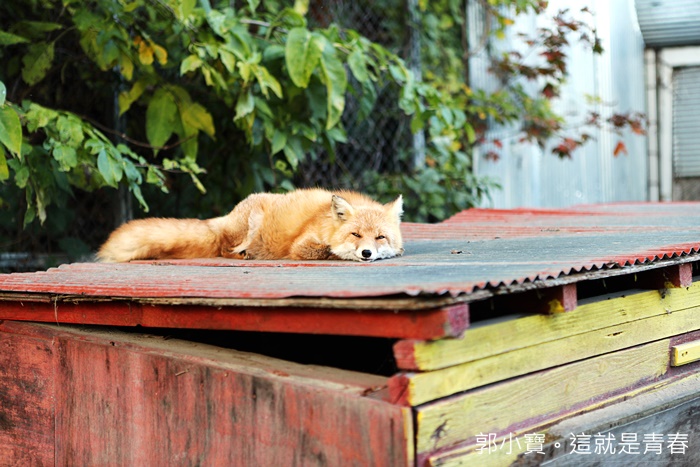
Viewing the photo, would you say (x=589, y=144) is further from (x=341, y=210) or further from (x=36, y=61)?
(x=36, y=61)

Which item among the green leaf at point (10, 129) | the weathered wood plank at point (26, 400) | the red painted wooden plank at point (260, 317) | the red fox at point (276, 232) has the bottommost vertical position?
the weathered wood plank at point (26, 400)

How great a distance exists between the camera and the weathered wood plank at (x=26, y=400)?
2.96m

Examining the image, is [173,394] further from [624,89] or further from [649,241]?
[624,89]

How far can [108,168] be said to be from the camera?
3904 mm

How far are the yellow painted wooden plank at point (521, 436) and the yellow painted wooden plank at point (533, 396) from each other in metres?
0.02

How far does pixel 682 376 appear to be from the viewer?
3031 mm

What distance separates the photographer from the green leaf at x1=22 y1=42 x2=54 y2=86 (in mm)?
4480

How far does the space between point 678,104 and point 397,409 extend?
37.9ft

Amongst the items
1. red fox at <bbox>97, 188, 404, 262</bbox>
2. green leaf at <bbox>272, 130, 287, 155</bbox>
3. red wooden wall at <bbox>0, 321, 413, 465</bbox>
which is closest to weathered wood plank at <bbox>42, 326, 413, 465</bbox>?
red wooden wall at <bbox>0, 321, 413, 465</bbox>

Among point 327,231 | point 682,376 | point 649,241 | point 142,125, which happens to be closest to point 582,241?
point 649,241

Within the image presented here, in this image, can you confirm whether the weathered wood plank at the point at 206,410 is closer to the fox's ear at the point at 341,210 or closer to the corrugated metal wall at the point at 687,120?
the fox's ear at the point at 341,210

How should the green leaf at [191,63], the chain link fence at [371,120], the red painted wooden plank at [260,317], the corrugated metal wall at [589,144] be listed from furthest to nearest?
1. the corrugated metal wall at [589,144]
2. the chain link fence at [371,120]
3. the green leaf at [191,63]
4. the red painted wooden plank at [260,317]

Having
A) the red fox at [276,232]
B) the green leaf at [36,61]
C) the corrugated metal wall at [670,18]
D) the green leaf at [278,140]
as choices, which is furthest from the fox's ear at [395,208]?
the corrugated metal wall at [670,18]

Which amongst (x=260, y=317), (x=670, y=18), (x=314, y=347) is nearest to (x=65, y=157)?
(x=314, y=347)
